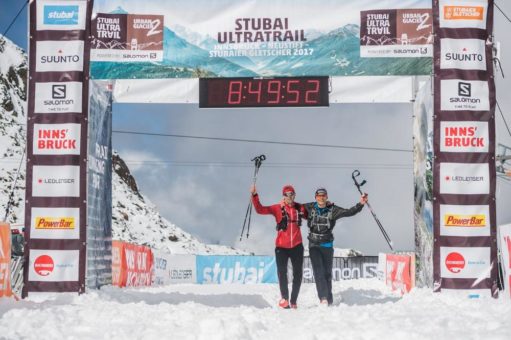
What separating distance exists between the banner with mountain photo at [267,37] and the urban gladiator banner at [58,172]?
92cm

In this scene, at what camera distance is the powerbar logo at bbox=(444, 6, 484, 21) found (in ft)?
34.1

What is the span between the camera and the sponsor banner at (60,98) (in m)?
10.4

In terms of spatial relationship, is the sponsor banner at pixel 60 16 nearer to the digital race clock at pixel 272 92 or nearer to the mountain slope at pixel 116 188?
the digital race clock at pixel 272 92

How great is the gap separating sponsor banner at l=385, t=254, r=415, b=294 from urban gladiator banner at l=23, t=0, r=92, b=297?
7252mm

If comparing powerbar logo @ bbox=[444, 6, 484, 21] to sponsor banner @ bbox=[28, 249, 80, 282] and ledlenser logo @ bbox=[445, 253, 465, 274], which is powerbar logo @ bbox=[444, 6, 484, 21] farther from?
sponsor banner @ bbox=[28, 249, 80, 282]

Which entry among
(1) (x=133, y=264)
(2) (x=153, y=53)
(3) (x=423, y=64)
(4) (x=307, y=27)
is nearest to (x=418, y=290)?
(3) (x=423, y=64)

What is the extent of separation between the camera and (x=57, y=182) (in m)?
10.3

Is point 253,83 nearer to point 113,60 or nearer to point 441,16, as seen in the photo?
point 113,60

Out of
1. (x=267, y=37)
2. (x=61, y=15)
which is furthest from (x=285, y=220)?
(x=61, y=15)

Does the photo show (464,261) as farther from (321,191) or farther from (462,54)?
(462,54)

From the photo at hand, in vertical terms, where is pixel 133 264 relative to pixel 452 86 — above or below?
below

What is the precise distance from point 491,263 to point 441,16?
3.73 meters

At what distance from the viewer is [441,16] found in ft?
34.1

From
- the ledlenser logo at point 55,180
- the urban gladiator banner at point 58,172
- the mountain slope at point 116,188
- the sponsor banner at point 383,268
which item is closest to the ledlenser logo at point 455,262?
the urban gladiator banner at point 58,172
